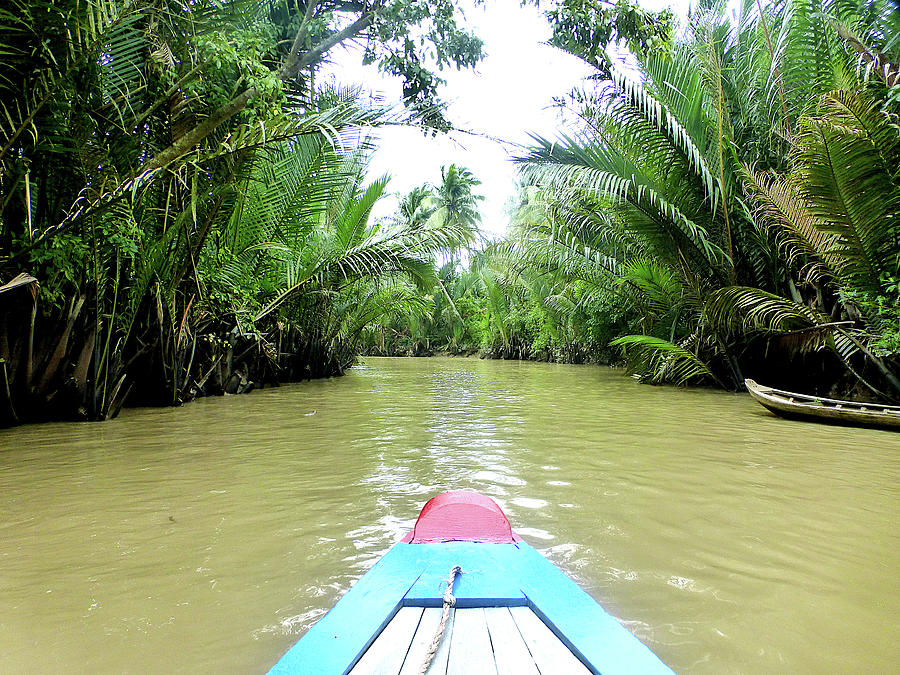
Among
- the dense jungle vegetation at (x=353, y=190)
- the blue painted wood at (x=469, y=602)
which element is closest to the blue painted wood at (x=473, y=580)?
the blue painted wood at (x=469, y=602)

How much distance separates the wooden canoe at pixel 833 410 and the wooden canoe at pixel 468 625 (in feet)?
18.6

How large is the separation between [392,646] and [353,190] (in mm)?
10393

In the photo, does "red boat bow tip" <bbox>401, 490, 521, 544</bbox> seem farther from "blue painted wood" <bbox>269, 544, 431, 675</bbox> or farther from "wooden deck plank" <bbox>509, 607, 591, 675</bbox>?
"wooden deck plank" <bbox>509, 607, 591, 675</bbox>

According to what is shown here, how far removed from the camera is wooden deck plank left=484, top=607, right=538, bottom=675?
4.00 ft

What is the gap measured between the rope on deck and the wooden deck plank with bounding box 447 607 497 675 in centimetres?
3

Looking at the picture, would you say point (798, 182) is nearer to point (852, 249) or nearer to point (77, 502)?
point (852, 249)

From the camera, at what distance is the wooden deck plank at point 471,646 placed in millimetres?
1208

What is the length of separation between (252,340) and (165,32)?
472cm

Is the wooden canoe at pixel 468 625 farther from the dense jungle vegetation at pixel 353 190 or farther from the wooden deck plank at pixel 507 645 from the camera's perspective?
the dense jungle vegetation at pixel 353 190

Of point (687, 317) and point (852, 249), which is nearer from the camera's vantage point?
point (852, 249)

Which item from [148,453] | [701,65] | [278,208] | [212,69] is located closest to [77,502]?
[148,453]

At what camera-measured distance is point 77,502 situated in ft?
10.3

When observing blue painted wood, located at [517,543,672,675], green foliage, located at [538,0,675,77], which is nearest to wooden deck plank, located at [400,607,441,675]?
blue painted wood, located at [517,543,672,675]

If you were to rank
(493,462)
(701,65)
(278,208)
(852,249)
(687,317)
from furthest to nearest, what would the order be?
(687,317)
(701,65)
(278,208)
(852,249)
(493,462)
